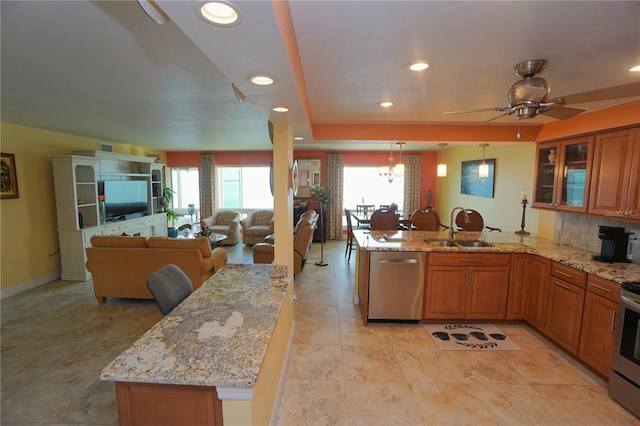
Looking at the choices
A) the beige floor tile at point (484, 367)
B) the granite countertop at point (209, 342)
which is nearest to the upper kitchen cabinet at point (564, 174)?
the beige floor tile at point (484, 367)

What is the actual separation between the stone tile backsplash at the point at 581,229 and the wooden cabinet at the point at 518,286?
0.68 metres

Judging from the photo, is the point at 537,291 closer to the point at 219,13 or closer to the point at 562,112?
the point at 562,112

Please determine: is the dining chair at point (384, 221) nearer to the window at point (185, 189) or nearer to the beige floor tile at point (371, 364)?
the beige floor tile at point (371, 364)

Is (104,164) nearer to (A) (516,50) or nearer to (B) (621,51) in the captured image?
(A) (516,50)

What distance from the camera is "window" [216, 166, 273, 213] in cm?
856

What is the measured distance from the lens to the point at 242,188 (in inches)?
340

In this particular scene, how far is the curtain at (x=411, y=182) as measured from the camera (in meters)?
7.98

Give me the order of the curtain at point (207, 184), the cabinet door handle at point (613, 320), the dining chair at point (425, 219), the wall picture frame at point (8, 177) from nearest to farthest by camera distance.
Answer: the cabinet door handle at point (613, 320), the wall picture frame at point (8, 177), the dining chair at point (425, 219), the curtain at point (207, 184)

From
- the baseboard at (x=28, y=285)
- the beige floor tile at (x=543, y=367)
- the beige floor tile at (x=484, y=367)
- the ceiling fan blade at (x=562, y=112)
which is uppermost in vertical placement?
the ceiling fan blade at (x=562, y=112)

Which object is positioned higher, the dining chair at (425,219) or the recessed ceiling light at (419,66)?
the recessed ceiling light at (419,66)

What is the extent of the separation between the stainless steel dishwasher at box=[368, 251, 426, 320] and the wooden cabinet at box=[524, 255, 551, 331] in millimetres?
1162

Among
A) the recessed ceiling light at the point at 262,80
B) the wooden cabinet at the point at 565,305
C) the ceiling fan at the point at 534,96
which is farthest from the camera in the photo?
the wooden cabinet at the point at 565,305

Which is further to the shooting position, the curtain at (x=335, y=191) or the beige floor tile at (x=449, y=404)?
the curtain at (x=335, y=191)

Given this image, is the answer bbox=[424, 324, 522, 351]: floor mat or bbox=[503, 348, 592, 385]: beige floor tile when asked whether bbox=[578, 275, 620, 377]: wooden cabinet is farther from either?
bbox=[424, 324, 522, 351]: floor mat
